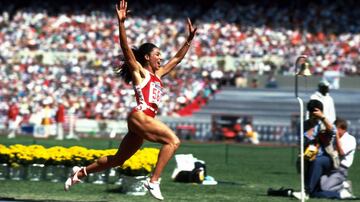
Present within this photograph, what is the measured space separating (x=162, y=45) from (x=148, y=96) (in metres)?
39.2

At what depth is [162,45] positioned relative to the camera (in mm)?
52406

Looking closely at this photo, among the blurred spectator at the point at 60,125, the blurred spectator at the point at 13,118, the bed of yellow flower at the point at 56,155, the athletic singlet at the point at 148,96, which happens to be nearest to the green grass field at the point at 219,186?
the bed of yellow flower at the point at 56,155

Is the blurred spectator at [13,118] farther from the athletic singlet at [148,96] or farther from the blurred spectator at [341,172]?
the athletic singlet at [148,96]

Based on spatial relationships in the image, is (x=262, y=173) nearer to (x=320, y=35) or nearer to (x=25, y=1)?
(x=320, y=35)

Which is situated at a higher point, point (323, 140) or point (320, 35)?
point (320, 35)

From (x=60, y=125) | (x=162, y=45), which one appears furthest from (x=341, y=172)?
(x=162, y=45)

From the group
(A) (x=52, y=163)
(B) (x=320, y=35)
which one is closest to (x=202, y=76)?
(B) (x=320, y=35)

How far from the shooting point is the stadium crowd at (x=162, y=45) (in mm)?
48812

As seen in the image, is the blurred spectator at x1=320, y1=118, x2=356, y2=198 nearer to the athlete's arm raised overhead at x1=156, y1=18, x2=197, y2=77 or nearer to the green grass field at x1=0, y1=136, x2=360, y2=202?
the green grass field at x1=0, y1=136, x2=360, y2=202

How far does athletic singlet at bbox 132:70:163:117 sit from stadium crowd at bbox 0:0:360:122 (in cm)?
3339

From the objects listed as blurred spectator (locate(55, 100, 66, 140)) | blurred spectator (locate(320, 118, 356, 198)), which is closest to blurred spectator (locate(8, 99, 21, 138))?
blurred spectator (locate(55, 100, 66, 140))

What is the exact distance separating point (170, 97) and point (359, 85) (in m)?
8.71

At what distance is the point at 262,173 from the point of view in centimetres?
2438

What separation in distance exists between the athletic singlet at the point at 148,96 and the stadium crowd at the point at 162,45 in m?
33.4
